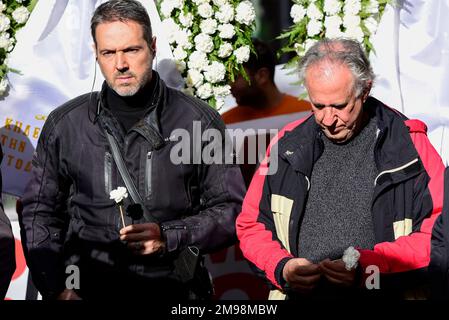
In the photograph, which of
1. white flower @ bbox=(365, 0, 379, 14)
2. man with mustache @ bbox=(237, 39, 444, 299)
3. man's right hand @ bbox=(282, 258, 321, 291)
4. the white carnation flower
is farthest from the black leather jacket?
white flower @ bbox=(365, 0, 379, 14)

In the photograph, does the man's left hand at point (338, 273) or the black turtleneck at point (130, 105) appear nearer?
the man's left hand at point (338, 273)

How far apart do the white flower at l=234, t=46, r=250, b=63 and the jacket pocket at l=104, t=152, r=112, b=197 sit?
1.28 metres

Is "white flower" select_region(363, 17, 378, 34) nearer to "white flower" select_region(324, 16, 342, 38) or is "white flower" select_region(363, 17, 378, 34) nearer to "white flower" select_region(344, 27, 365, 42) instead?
"white flower" select_region(344, 27, 365, 42)

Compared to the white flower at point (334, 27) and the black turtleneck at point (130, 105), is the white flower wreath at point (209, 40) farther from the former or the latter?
the black turtleneck at point (130, 105)

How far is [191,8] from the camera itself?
578 cm

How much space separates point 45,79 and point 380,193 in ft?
8.22

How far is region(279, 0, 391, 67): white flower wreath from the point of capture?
5.66 meters

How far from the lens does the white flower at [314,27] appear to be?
5695mm

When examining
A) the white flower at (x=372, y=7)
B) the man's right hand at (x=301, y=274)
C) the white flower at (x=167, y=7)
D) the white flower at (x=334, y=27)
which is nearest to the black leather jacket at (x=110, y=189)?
the man's right hand at (x=301, y=274)

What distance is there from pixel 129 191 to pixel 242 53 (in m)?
1.39

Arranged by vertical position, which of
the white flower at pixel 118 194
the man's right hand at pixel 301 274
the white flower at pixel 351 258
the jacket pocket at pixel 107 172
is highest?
the jacket pocket at pixel 107 172

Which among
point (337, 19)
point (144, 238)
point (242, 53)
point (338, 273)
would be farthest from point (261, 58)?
point (338, 273)

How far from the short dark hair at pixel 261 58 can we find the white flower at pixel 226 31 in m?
0.51
